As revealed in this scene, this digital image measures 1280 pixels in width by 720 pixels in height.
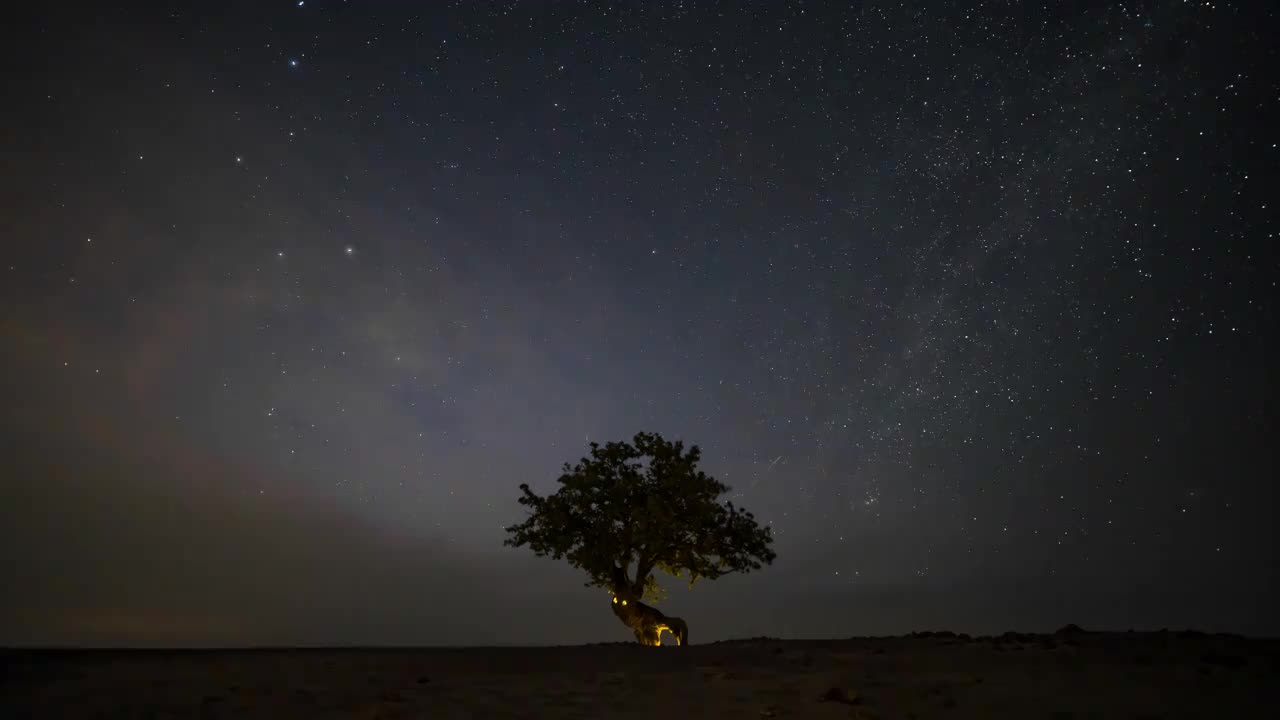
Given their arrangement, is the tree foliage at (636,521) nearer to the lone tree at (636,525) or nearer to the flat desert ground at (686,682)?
the lone tree at (636,525)

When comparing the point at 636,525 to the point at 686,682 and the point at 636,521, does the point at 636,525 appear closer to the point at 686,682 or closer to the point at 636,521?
the point at 636,521

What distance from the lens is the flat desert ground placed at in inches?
289

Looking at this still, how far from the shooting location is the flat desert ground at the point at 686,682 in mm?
7340

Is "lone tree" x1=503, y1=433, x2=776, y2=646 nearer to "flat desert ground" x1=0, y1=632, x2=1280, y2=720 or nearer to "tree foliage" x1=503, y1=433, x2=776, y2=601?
"tree foliage" x1=503, y1=433, x2=776, y2=601

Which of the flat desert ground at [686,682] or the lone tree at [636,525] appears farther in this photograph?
the lone tree at [636,525]

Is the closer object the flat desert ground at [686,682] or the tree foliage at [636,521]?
the flat desert ground at [686,682]

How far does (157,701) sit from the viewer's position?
25.3 ft

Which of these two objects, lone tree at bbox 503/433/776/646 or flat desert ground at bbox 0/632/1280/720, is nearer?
flat desert ground at bbox 0/632/1280/720

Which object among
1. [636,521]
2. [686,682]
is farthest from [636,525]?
[686,682]

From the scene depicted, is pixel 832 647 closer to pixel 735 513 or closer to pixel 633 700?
pixel 633 700

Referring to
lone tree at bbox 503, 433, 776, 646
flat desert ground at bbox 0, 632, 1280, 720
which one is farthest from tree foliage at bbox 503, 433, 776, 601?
flat desert ground at bbox 0, 632, 1280, 720

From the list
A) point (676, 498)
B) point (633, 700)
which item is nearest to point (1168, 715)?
point (633, 700)

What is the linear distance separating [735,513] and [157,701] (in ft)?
57.2

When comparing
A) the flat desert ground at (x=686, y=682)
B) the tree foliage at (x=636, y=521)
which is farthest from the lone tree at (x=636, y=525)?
the flat desert ground at (x=686, y=682)
